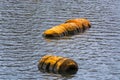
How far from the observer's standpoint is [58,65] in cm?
6284

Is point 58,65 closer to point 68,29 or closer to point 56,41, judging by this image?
point 56,41

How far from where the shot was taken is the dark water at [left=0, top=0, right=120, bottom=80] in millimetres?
63719

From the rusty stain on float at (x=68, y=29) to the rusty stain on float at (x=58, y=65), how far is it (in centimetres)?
1709

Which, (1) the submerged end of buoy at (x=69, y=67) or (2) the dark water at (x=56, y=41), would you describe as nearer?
(1) the submerged end of buoy at (x=69, y=67)

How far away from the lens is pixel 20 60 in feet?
222

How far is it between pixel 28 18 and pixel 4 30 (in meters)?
11.1

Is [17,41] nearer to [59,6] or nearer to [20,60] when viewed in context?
[20,60]

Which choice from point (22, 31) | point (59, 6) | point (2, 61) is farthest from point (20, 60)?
point (59, 6)

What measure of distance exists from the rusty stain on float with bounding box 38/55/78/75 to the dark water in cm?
77

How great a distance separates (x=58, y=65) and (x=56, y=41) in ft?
53.3

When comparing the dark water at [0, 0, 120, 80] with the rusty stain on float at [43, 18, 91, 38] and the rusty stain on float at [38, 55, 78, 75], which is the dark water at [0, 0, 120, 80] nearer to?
the rusty stain on float at [38, 55, 78, 75]

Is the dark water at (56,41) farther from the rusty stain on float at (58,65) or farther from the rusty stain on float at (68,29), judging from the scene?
the rusty stain on float at (68,29)

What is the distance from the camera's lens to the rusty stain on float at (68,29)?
81312 mm

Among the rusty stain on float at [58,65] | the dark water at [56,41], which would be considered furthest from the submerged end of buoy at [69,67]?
the dark water at [56,41]
